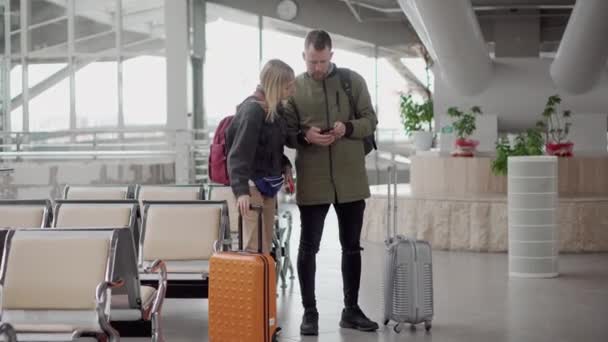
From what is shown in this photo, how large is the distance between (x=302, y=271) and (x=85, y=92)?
55.4 ft

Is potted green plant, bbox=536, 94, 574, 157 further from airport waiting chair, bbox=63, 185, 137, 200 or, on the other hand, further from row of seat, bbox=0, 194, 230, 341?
row of seat, bbox=0, 194, 230, 341

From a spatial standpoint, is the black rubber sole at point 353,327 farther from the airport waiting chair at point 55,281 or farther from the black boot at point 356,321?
the airport waiting chair at point 55,281

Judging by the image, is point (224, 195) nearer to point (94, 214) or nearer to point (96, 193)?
point (96, 193)

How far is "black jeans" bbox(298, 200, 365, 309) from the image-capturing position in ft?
20.4

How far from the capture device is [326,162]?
20.5 feet

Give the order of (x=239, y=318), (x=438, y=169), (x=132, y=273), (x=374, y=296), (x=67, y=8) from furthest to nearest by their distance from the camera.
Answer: (x=67, y=8), (x=438, y=169), (x=374, y=296), (x=239, y=318), (x=132, y=273)

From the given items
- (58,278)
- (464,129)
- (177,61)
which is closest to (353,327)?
(58,278)

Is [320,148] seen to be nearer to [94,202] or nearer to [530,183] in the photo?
[94,202]

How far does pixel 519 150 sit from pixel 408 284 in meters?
5.44

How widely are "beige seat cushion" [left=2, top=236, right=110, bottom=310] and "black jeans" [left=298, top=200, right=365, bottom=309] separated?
1.92 meters

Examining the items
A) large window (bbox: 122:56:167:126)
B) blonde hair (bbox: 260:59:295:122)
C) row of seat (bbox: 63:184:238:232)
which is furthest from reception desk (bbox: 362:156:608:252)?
large window (bbox: 122:56:167:126)

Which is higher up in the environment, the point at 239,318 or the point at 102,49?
the point at 102,49

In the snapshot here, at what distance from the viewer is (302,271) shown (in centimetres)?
625

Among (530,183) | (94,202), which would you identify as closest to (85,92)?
(530,183)
